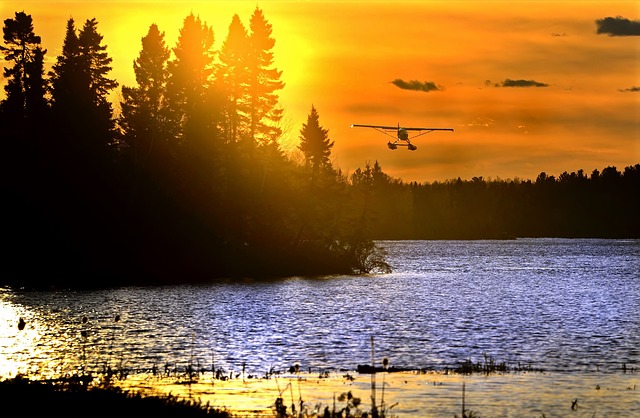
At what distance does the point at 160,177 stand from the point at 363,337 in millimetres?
54101

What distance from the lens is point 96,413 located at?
2095 centimetres

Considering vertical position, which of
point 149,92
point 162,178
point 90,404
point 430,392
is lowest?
point 430,392

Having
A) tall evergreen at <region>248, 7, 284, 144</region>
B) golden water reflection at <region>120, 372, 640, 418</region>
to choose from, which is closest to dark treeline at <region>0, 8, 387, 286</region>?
tall evergreen at <region>248, 7, 284, 144</region>

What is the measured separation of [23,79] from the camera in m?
103

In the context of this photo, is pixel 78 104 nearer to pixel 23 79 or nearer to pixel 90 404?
pixel 23 79

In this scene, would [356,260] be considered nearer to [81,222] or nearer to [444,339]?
[81,222]

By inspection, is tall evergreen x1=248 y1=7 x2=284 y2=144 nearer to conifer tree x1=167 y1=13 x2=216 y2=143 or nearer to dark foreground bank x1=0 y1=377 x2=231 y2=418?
conifer tree x1=167 y1=13 x2=216 y2=143

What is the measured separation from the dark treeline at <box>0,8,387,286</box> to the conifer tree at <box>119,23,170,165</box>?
0.16 meters

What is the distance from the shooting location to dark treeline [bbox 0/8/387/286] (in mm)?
94125

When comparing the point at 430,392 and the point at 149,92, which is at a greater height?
the point at 149,92

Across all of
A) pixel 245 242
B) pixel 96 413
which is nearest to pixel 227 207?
pixel 245 242

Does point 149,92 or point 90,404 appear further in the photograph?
point 149,92

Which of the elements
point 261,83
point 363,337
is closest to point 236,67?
point 261,83

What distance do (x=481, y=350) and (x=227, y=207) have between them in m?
60.8
